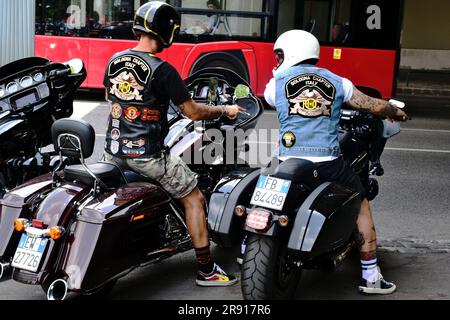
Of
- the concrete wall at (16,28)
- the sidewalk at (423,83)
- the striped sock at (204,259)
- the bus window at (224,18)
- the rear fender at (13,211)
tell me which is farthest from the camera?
the sidewalk at (423,83)

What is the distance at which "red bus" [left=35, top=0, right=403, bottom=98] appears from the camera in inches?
549

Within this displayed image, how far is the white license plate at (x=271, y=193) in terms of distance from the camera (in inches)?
167

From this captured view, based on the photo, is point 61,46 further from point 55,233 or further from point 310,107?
point 55,233

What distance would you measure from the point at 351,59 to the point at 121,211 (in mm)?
10510

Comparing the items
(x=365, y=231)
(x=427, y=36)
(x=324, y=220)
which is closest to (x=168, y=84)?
(x=324, y=220)

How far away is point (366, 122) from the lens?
5348mm

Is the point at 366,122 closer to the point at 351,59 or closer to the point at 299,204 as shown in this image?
the point at 299,204

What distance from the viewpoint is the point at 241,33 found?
14.1 m

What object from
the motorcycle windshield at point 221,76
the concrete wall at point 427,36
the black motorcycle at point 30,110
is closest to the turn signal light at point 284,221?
the motorcycle windshield at point 221,76

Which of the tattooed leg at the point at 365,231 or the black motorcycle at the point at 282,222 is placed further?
the tattooed leg at the point at 365,231

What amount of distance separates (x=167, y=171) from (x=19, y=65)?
2266mm

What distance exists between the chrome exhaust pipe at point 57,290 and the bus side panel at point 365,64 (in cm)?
1065

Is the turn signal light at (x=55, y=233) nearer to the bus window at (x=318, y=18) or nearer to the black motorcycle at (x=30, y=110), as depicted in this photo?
the black motorcycle at (x=30, y=110)

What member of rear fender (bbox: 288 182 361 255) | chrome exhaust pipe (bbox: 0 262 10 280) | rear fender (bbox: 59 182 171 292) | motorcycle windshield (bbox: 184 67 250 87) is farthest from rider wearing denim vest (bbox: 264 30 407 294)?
chrome exhaust pipe (bbox: 0 262 10 280)
